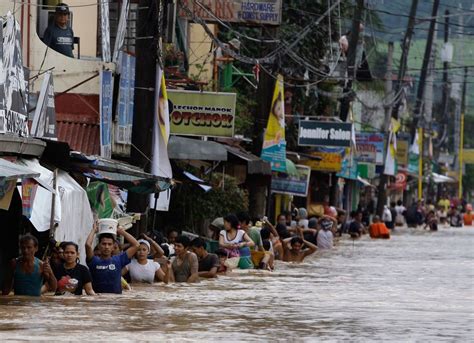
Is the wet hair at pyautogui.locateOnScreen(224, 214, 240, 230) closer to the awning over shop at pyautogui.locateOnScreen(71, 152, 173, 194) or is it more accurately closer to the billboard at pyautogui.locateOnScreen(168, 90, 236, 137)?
the billboard at pyautogui.locateOnScreen(168, 90, 236, 137)

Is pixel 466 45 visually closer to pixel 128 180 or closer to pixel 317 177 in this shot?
pixel 317 177

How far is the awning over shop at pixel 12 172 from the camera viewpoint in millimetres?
18453

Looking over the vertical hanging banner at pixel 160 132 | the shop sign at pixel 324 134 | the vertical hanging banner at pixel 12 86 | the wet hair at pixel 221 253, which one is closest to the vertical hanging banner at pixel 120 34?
the vertical hanging banner at pixel 160 132

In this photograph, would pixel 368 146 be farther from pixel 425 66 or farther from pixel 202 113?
pixel 202 113

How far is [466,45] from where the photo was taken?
172250 mm

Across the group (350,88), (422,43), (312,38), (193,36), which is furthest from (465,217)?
(422,43)

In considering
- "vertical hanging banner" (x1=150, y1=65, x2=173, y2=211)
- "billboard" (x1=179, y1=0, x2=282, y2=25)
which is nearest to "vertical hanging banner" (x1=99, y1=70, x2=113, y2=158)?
"vertical hanging banner" (x1=150, y1=65, x2=173, y2=211)

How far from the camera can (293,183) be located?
164 feet

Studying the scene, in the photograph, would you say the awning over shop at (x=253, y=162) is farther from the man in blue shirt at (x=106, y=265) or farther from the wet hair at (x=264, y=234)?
the man in blue shirt at (x=106, y=265)

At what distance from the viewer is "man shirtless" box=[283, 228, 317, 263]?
35.7 metres

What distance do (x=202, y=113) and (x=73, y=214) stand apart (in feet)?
34.6

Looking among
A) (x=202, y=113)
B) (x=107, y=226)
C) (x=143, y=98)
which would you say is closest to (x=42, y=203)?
(x=107, y=226)

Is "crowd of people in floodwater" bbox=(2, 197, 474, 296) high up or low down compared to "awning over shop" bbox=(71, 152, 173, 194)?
down

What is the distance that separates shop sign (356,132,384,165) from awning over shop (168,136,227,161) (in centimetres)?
3215
